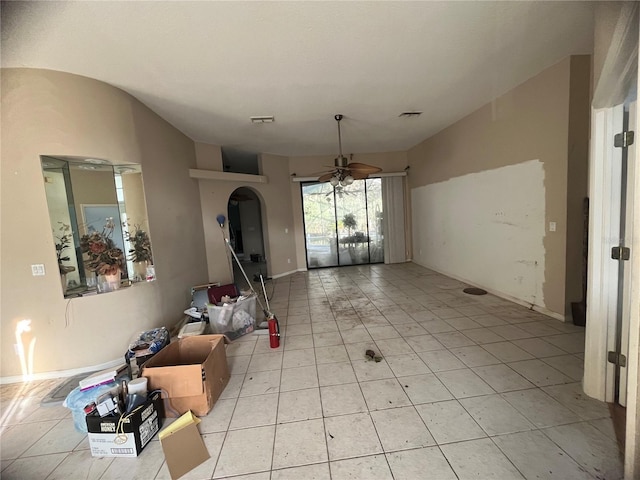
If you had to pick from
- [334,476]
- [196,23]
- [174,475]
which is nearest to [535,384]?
[334,476]

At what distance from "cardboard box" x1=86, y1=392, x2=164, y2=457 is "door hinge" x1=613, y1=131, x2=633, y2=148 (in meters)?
3.66

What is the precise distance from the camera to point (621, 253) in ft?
5.70

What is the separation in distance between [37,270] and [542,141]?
573cm

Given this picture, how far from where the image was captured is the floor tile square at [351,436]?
160 centimetres

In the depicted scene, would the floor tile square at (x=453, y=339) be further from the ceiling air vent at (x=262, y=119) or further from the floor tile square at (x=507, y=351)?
the ceiling air vent at (x=262, y=119)

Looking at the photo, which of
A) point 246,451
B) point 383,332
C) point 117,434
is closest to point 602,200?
point 383,332

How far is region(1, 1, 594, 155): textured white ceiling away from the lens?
76.1 inches

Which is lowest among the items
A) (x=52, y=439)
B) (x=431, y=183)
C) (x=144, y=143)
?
(x=52, y=439)

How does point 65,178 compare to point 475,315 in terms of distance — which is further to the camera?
point 475,315

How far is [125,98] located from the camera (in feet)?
9.87

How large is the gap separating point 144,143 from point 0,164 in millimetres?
1288

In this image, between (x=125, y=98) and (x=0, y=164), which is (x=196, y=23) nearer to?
(x=125, y=98)

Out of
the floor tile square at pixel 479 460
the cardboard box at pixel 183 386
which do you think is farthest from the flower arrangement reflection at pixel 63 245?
the floor tile square at pixel 479 460

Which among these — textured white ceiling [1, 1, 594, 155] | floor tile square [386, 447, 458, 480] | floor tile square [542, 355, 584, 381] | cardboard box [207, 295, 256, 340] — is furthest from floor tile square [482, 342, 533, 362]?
textured white ceiling [1, 1, 594, 155]
